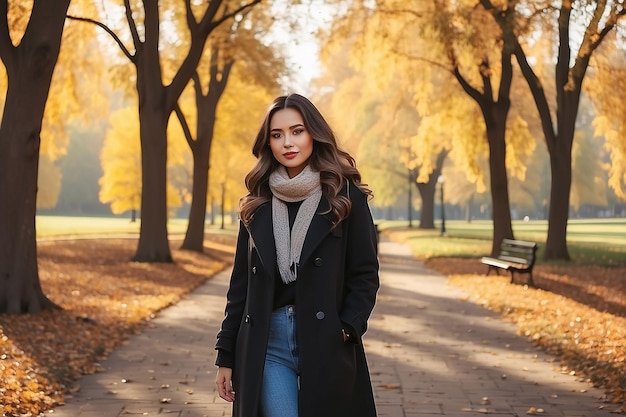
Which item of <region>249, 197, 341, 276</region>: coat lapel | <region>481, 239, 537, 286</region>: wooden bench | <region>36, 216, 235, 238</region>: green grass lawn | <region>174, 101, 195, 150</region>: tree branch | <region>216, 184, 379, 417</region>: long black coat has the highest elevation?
<region>174, 101, 195, 150</region>: tree branch

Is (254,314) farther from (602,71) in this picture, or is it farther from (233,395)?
(602,71)

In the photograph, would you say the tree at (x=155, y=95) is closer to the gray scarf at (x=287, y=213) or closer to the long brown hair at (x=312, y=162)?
the long brown hair at (x=312, y=162)

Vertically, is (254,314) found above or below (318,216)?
below

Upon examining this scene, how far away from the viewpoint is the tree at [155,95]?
18125mm

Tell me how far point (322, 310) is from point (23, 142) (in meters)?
8.20

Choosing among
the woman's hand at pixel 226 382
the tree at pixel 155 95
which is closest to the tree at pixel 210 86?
the tree at pixel 155 95

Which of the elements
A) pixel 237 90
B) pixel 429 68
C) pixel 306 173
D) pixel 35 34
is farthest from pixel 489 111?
pixel 306 173

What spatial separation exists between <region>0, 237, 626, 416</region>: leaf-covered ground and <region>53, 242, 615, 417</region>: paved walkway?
0.79 feet

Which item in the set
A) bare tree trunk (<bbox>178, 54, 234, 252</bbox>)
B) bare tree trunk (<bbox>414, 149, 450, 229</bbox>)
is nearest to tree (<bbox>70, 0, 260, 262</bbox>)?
bare tree trunk (<bbox>178, 54, 234, 252</bbox>)

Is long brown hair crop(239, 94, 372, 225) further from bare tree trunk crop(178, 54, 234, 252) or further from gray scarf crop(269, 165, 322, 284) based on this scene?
bare tree trunk crop(178, 54, 234, 252)

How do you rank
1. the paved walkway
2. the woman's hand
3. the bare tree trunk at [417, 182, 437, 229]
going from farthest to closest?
the bare tree trunk at [417, 182, 437, 229] < the paved walkway < the woman's hand

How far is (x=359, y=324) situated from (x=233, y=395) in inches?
24.4

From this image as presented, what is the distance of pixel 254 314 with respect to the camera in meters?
3.28

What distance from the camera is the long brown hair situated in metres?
3.35
